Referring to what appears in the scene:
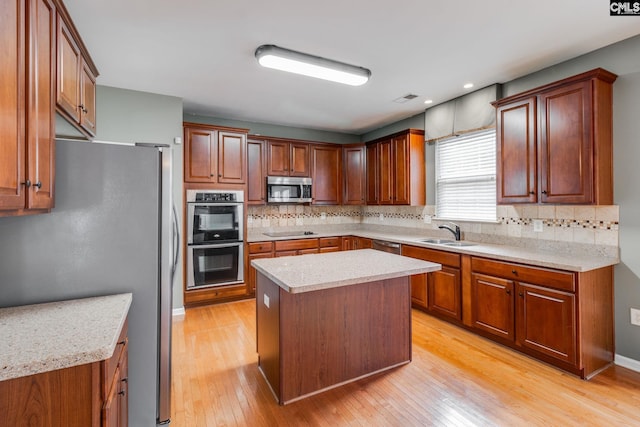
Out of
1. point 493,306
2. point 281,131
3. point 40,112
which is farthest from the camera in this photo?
point 281,131

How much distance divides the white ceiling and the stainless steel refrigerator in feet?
3.69

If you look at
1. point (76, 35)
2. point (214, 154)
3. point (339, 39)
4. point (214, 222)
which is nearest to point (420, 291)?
point (214, 222)

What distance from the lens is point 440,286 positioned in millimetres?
3512

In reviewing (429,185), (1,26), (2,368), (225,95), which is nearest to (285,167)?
(225,95)

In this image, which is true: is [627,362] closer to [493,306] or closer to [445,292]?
[493,306]

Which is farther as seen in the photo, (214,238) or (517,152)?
(214,238)

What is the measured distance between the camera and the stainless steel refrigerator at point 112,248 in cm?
149

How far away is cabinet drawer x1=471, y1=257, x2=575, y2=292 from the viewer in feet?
7.86

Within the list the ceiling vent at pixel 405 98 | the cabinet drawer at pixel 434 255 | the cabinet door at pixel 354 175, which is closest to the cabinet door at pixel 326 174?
the cabinet door at pixel 354 175

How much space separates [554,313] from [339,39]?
277 centimetres

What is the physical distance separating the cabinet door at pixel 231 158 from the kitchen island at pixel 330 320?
2.01 meters

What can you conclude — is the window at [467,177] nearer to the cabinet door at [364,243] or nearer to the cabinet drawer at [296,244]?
the cabinet door at [364,243]

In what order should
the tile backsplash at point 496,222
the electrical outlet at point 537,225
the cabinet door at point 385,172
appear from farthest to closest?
the cabinet door at point 385,172
the electrical outlet at point 537,225
the tile backsplash at point 496,222

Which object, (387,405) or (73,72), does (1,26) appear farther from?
A: (387,405)
